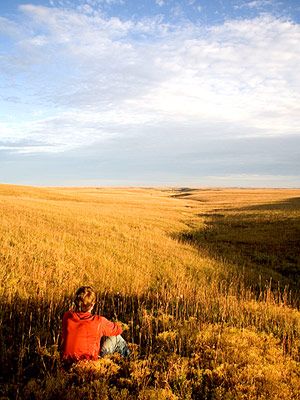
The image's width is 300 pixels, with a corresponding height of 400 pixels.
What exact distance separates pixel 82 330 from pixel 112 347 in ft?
3.58

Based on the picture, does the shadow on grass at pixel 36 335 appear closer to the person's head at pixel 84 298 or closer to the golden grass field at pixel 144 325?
the golden grass field at pixel 144 325

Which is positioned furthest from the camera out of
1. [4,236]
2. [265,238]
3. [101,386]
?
[265,238]

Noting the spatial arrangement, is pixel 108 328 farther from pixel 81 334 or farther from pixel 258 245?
pixel 258 245

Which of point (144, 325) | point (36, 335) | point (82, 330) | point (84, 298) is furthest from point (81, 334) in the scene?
point (144, 325)

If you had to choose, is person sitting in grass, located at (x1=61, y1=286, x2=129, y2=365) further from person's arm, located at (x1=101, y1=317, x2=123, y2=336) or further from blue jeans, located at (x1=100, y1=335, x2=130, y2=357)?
blue jeans, located at (x1=100, y1=335, x2=130, y2=357)

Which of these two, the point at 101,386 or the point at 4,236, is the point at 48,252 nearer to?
the point at 4,236

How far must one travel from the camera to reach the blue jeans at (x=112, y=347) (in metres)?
6.43

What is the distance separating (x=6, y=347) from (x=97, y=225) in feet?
61.3

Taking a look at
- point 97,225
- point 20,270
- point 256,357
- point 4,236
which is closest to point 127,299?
point 20,270

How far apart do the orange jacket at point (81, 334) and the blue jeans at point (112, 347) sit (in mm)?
560

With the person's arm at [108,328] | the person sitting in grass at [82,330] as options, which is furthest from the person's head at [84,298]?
the person's arm at [108,328]

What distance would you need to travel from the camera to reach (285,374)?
595 cm

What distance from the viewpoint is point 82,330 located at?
566cm

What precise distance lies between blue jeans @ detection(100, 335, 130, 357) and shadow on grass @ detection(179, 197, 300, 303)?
29.5 ft
